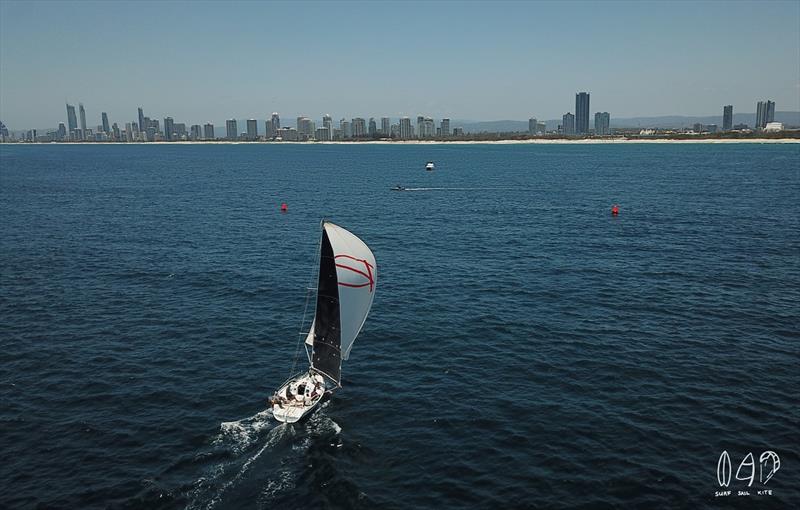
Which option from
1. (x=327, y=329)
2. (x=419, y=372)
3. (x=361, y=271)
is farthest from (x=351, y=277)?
(x=419, y=372)

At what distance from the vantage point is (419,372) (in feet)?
156

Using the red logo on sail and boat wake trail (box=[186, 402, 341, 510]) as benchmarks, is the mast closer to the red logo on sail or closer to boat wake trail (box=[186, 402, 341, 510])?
the red logo on sail

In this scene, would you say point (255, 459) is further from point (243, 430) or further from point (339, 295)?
point (339, 295)

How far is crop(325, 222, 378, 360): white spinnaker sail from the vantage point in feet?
133

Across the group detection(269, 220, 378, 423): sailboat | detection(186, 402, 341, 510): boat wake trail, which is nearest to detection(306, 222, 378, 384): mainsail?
detection(269, 220, 378, 423): sailboat

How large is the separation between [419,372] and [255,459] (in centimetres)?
1650

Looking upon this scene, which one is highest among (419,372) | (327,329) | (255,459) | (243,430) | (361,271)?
(361,271)

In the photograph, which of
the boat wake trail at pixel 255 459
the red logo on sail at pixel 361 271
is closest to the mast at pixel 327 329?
the red logo on sail at pixel 361 271

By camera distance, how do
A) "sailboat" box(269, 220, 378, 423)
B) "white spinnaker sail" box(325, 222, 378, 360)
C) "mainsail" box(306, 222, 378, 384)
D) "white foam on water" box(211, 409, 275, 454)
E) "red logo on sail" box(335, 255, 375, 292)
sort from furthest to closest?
"red logo on sail" box(335, 255, 375, 292) → "mainsail" box(306, 222, 378, 384) → "white spinnaker sail" box(325, 222, 378, 360) → "sailboat" box(269, 220, 378, 423) → "white foam on water" box(211, 409, 275, 454)

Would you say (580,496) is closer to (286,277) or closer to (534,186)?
(286,277)

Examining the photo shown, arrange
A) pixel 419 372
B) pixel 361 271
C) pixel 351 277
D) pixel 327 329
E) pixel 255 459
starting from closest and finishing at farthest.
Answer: pixel 255 459
pixel 361 271
pixel 351 277
pixel 327 329
pixel 419 372

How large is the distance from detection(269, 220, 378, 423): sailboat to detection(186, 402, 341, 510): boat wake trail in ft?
4.23

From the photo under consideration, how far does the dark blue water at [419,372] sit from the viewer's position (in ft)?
110

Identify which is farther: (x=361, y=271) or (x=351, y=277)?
(x=351, y=277)
